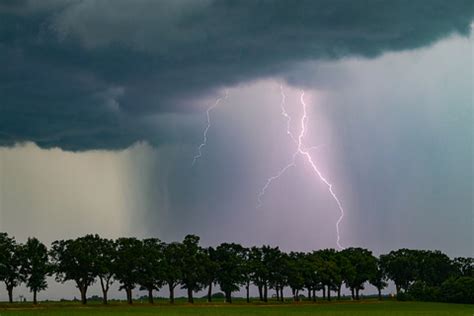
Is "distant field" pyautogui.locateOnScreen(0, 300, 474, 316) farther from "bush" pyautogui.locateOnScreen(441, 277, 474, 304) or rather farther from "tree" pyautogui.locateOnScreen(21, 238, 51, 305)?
"bush" pyautogui.locateOnScreen(441, 277, 474, 304)

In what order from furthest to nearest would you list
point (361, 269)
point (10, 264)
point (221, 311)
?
point (361, 269)
point (10, 264)
point (221, 311)

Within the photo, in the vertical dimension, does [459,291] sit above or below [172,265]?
below

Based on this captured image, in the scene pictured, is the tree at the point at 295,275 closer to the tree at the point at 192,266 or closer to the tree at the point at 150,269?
the tree at the point at 192,266

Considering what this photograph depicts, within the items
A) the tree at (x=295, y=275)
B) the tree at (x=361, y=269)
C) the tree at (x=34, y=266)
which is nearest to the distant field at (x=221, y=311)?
the tree at (x=34, y=266)

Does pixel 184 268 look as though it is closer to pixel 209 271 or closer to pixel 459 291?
pixel 209 271

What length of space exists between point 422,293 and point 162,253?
7851 centimetres

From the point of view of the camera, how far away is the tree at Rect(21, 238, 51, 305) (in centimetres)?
13362

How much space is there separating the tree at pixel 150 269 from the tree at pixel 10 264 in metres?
23.9

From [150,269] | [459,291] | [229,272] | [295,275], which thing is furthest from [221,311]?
[459,291]

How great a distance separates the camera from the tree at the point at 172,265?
145m

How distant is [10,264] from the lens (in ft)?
436

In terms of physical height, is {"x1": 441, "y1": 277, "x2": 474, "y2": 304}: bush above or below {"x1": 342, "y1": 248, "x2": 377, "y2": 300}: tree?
below

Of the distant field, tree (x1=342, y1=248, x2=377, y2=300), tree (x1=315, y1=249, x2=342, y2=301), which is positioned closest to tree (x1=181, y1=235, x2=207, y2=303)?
the distant field

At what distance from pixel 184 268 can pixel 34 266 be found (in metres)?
32.5
